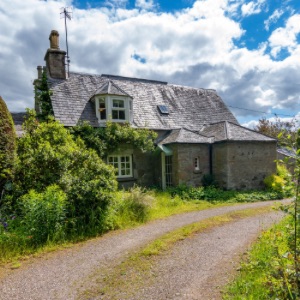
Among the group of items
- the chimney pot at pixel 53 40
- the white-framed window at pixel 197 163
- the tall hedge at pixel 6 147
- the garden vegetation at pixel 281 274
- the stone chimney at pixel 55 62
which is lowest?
the garden vegetation at pixel 281 274

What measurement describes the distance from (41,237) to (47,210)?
2.33 feet

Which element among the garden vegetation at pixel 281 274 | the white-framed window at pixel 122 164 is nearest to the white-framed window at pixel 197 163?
the white-framed window at pixel 122 164

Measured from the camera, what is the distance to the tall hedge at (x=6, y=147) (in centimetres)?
745

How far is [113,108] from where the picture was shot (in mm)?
14312

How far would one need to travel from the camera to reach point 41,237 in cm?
603

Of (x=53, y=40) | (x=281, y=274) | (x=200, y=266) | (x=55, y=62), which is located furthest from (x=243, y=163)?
(x=53, y=40)

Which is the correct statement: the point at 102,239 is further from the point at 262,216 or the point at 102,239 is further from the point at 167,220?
the point at 262,216

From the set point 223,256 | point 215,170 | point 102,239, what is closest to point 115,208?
point 102,239

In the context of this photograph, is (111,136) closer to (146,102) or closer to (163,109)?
(146,102)

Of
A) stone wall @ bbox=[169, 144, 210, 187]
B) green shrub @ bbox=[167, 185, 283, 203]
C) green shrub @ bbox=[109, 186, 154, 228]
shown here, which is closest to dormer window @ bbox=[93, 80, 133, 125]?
stone wall @ bbox=[169, 144, 210, 187]

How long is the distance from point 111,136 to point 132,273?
30.8 feet

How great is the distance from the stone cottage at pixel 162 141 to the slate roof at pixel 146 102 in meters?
0.06

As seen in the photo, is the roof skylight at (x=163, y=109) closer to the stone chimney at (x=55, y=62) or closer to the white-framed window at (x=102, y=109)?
the white-framed window at (x=102, y=109)

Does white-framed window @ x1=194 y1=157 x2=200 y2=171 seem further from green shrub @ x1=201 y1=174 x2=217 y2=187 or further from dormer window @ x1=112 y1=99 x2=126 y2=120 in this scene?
dormer window @ x1=112 y1=99 x2=126 y2=120
